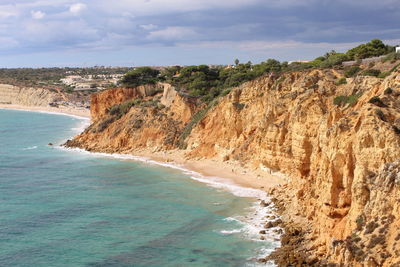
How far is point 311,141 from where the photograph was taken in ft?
99.0

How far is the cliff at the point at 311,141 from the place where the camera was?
58.9 feet

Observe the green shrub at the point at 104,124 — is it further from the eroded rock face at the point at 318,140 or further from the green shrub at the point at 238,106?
the green shrub at the point at 238,106

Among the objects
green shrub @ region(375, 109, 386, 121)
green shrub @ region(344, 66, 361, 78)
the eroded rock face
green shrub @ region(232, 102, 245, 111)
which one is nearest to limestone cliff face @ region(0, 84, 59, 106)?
the eroded rock face

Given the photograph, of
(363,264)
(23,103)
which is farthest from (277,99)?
(23,103)

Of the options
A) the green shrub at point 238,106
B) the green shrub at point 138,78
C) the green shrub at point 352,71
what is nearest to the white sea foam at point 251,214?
the green shrub at point 238,106

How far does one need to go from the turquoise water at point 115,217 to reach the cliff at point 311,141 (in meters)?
3.67

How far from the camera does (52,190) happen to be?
35375 millimetres

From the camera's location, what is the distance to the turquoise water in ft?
74.9

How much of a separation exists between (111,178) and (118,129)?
668 inches

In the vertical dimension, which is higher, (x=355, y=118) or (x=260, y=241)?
(x=355, y=118)

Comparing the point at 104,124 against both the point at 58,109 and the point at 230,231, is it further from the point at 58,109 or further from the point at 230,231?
the point at 58,109

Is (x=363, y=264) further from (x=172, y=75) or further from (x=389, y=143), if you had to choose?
(x=172, y=75)

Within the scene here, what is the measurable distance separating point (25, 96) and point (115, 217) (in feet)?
341

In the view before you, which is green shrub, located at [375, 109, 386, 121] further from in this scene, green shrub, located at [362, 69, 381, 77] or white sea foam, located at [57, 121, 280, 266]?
green shrub, located at [362, 69, 381, 77]
